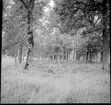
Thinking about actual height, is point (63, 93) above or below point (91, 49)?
below

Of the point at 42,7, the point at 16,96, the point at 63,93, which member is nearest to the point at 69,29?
the point at 42,7

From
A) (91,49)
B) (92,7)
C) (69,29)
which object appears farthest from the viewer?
(91,49)

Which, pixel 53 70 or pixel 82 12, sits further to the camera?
pixel 53 70

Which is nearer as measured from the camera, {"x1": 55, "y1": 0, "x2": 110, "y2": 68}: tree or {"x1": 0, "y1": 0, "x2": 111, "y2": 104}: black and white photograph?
{"x1": 0, "y1": 0, "x2": 111, "y2": 104}: black and white photograph

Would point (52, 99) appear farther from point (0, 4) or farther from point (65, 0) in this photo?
point (65, 0)

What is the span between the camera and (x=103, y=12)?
8055mm

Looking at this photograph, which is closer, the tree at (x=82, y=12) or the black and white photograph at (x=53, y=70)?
the black and white photograph at (x=53, y=70)

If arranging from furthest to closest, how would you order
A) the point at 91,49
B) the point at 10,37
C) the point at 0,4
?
the point at 91,49
the point at 10,37
the point at 0,4

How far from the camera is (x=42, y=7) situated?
1172 cm

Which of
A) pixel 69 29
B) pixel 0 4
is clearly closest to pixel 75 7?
pixel 69 29

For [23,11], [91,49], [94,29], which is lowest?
[91,49]

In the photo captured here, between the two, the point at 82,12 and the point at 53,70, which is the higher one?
the point at 82,12

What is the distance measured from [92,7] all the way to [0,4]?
769 cm

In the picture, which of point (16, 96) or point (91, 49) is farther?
point (91, 49)
